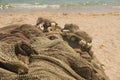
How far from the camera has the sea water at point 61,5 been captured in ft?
81.8

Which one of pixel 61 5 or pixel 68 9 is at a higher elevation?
pixel 68 9

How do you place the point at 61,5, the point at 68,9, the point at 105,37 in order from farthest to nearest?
the point at 61,5
the point at 68,9
the point at 105,37

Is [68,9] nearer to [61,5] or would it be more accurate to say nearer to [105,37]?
[61,5]

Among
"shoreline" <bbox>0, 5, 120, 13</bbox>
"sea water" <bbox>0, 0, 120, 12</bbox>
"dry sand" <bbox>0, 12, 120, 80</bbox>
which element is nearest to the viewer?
"dry sand" <bbox>0, 12, 120, 80</bbox>

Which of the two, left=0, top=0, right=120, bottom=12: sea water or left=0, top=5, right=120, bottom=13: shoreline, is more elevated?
left=0, top=5, right=120, bottom=13: shoreline

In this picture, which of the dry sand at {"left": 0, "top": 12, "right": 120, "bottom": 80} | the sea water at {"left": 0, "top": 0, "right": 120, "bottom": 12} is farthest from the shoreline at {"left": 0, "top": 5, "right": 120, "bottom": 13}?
the dry sand at {"left": 0, "top": 12, "right": 120, "bottom": 80}

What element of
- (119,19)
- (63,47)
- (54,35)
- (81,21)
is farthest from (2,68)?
A: (119,19)

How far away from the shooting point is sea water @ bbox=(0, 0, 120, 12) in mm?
24922

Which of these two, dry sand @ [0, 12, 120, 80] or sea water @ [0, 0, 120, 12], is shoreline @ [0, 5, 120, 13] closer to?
sea water @ [0, 0, 120, 12]

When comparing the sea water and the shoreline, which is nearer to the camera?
the shoreline

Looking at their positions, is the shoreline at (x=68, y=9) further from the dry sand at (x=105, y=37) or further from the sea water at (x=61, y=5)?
the dry sand at (x=105, y=37)

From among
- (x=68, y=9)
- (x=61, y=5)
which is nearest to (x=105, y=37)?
(x=68, y=9)

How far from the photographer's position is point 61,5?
26.8 meters

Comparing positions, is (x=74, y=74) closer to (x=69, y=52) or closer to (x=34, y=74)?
(x=69, y=52)
